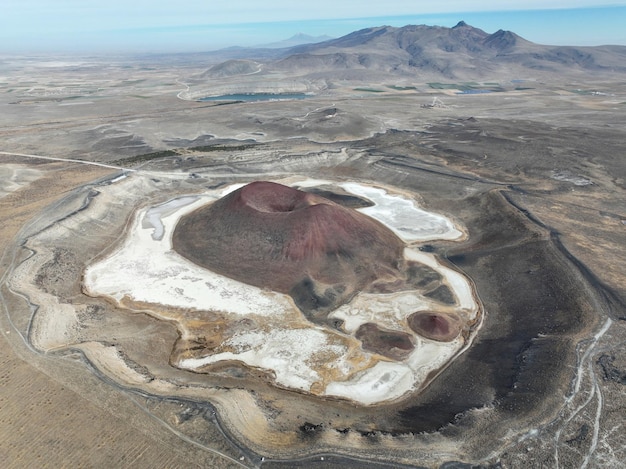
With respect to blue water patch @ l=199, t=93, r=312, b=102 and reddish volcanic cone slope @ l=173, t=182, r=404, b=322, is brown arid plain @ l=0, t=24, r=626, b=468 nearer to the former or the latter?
reddish volcanic cone slope @ l=173, t=182, r=404, b=322

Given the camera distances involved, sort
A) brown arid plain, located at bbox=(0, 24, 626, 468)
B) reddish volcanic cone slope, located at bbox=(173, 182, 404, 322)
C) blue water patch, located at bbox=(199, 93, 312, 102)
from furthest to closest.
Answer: blue water patch, located at bbox=(199, 93, 312, 102) → reddish volcanic cone slope, located at bbox=(173, 182, 404, 322) → brown arid plain, located at bbox=(0, 24, 626, 468)

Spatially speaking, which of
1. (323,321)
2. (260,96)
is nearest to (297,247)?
(323,321)

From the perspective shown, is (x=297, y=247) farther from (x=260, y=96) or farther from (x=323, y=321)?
(x=260, y=96)

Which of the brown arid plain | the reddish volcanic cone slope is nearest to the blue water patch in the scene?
the brown arid plain

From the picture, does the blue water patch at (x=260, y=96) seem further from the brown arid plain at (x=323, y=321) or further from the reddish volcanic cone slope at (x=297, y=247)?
the reddish volcanic cone slope at (x=297, y=247)

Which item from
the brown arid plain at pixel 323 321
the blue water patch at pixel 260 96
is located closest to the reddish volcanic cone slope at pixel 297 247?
the brown arid plain at pixel 323 321

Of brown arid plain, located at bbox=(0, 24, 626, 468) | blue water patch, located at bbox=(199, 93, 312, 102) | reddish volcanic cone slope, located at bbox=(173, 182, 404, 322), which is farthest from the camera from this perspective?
blue water patch, located at bbox=(199, 93, 312, 102)
